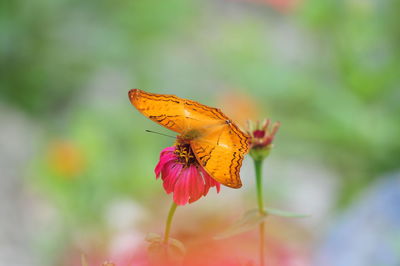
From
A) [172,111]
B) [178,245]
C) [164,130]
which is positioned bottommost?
[178,245]

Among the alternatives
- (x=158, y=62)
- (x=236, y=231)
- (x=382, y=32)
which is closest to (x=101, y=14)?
(x=158, y=62)

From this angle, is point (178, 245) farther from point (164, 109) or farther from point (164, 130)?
point (164, 130)

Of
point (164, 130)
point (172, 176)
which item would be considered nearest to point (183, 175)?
point (172, 176)

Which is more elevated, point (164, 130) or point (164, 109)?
point (164, 130)

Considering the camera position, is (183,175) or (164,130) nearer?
(183,175)

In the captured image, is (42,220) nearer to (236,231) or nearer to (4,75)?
(4,75)

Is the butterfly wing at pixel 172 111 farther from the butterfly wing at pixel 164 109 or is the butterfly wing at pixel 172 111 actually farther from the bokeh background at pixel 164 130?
the bokeh background at pixel 164 130
